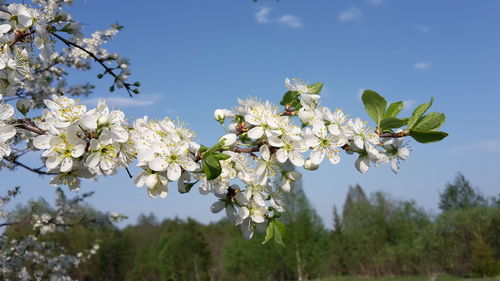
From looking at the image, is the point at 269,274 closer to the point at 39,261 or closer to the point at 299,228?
the point at 299,228

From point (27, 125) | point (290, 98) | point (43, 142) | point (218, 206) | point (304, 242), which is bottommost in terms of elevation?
point (218, 206)

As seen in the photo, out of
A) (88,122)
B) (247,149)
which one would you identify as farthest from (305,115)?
(88,122)

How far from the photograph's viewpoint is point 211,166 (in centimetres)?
122

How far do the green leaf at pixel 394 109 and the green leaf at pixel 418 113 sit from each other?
6cm

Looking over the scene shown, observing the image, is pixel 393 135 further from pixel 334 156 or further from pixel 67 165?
pixel 67 165

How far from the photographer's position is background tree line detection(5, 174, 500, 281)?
72.6 feet

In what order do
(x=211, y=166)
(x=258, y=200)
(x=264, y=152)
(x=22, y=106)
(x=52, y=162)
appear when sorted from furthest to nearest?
(x=22, y=106), (x=258, y=200), (x=264, y=152), (x=52, y=162), (x=211, y=166)

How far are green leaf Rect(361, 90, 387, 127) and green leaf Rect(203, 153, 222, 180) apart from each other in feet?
2.13

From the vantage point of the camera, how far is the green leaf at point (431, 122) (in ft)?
4.76

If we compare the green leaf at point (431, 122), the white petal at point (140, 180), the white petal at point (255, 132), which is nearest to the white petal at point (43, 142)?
the white petal at point (140, 180)

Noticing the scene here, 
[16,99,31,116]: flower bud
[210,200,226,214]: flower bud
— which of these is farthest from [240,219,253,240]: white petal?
[16,99,31,116]: flower bud

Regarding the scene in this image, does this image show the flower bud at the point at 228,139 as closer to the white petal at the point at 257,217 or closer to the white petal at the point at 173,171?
the white petal at the point at 173,171

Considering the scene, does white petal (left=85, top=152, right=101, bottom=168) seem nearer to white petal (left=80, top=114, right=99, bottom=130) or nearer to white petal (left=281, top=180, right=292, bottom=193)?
white petal (left=80, top=114, right=99, bottom=130)

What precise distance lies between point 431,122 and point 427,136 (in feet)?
0.19
